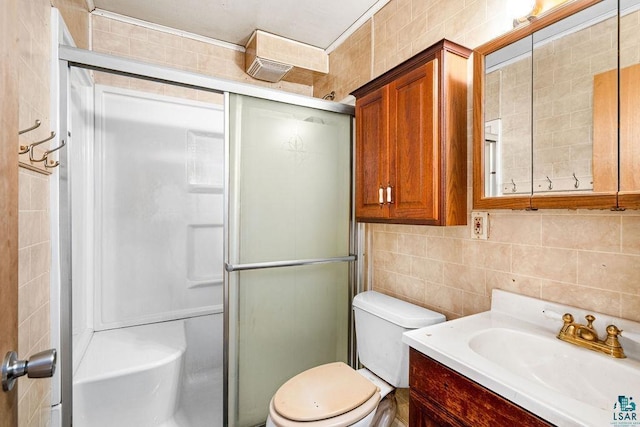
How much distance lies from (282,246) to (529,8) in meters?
1.42

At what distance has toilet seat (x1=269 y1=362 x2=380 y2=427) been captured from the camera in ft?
3.79

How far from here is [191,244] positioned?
7.41 ft

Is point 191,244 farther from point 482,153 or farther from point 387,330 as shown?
point 482,153

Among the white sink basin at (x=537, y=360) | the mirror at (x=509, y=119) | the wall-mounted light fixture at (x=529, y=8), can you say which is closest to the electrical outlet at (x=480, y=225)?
the mirror at (x=509, y=119)

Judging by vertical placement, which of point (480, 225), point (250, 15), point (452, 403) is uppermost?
point (250, 15)

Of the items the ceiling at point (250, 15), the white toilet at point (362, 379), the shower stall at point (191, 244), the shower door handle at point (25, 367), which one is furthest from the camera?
the ceiling at point (250, 15)

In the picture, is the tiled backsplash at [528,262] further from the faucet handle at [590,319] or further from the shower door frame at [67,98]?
the shower door frame at [67,98]

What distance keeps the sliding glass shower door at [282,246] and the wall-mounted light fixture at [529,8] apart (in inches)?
36.7

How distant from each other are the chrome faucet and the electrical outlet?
0.39 meters

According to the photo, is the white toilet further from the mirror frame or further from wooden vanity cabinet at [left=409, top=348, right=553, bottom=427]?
the mirror frame

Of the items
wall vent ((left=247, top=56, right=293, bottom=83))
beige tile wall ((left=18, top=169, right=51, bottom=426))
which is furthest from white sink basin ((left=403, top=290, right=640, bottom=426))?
wall vent ((left=247, top=56, right=293, bottom=83))

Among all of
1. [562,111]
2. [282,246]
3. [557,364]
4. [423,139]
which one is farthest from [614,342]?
[282,246]

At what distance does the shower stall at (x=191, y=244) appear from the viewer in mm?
1526

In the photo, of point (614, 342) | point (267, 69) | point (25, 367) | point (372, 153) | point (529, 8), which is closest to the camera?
point (25, 367)
